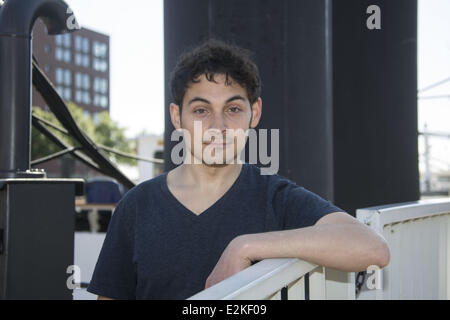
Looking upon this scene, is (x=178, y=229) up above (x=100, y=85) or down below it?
below

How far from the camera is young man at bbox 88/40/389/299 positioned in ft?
5.65

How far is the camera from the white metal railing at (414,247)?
9.27ft

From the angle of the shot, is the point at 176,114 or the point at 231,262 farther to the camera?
the point at 176,114

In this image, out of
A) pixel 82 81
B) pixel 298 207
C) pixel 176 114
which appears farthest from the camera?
pixel 82 81

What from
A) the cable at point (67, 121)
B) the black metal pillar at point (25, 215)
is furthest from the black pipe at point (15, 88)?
the cable at point (67, 121)

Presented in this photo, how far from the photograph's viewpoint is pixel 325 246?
1692 mm

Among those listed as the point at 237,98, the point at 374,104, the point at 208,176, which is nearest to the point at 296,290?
the point at 208,176

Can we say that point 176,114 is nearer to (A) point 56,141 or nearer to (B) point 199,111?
(B) point 199,111

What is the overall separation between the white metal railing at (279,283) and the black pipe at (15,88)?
2095 mm

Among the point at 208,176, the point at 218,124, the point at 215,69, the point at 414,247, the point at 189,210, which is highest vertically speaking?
the point at 215,69

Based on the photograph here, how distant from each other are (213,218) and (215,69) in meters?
0.57

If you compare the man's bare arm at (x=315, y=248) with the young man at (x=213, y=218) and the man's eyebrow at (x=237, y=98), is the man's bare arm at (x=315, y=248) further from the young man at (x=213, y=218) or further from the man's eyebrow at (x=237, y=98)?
the man's eyebrow at (x=237, y=98)

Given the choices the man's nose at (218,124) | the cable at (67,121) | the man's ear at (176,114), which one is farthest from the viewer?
the cable at (67,121)

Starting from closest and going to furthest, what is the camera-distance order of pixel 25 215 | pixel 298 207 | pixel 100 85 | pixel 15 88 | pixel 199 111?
pixel 298 207, pixel 199 111, pixel 25 215, pixel 15 88, pixel 100 85
